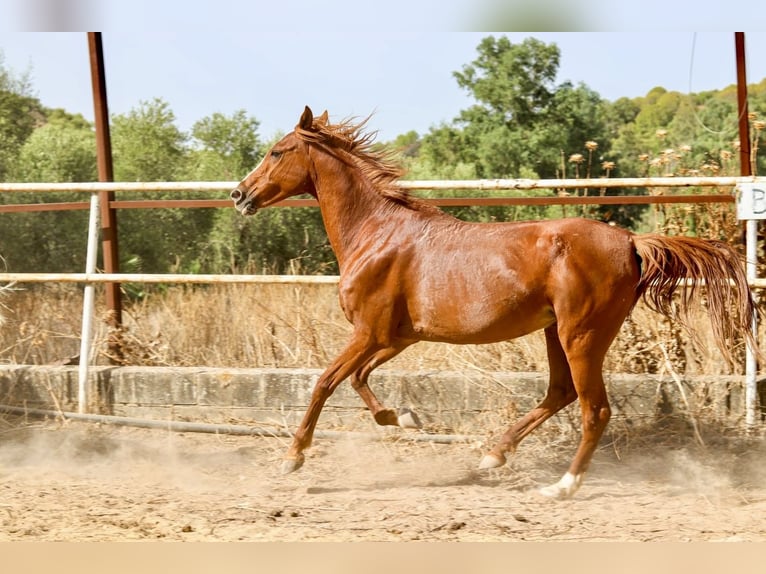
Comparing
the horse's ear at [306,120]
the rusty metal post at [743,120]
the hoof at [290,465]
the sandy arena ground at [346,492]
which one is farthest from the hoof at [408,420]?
the rusty metal post at [743,120]

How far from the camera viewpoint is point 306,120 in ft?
16.8

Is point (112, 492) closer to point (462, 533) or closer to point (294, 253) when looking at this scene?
point (462, 533)

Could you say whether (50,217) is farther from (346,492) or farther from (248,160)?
(346,492)

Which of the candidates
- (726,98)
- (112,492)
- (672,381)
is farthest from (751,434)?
(726,98)

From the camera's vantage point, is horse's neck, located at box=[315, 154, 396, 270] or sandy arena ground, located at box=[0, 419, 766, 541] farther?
horse's neck, located at box=[315, 154, 396, 270]

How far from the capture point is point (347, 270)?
5.02 meters

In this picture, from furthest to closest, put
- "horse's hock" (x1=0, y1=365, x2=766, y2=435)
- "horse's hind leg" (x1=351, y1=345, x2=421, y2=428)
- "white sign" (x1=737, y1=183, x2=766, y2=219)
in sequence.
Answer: "horse's hock" (x1=0, y1=365, x2=766, y2=435) → "white sign" (x1=737, y1=183, x2=766, y2=219) → "horse's hind leg" (x1=351, y1=345, x2=421, y2=428)

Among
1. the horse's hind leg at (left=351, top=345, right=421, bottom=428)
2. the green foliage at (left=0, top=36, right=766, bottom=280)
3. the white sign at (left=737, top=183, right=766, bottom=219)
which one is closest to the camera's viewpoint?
the horse's hind leg at (left=351, top=345, right=421, bottom=428)

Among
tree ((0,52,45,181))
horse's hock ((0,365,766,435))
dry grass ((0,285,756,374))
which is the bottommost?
horse's hock ((0,365,766,435))

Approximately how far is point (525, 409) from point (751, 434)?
149 cm

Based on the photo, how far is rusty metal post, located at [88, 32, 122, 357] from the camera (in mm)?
6645

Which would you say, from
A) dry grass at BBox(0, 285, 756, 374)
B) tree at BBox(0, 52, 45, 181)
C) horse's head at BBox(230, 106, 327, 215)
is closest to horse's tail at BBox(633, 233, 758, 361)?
dry grass at BBox(0, 285, 756, 374)

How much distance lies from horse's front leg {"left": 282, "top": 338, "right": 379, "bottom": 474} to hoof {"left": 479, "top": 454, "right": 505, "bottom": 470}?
908mm

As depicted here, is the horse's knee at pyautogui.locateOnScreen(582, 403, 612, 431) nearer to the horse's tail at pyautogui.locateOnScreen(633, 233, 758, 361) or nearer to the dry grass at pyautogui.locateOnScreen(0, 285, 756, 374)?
the horse's tail at pyautogui.locateOnScreen(633, 233, 758, 361)
